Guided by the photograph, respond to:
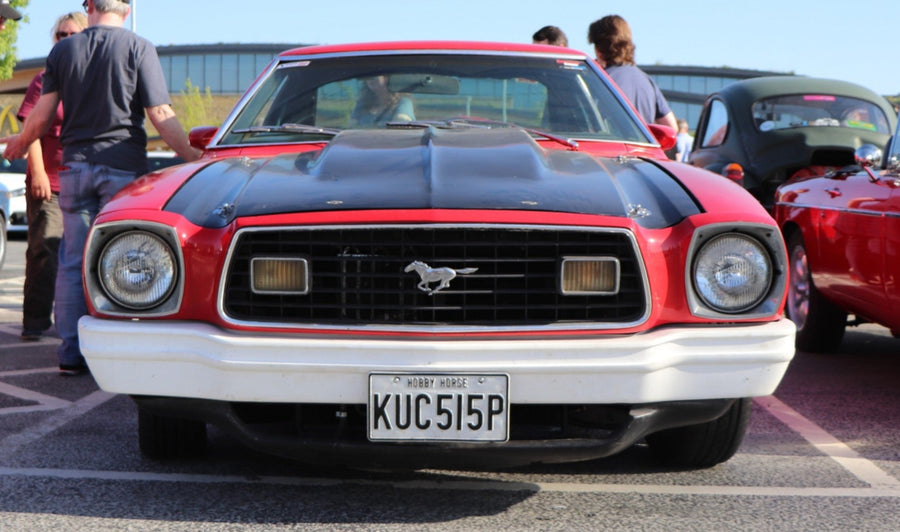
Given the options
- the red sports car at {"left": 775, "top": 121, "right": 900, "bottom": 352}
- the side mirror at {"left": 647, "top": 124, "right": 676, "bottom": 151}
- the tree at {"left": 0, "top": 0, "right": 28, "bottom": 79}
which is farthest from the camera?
the tree at {"left": 0, "top": 0, "right": 28, "bottom": 79}

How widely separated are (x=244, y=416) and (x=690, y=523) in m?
1.34

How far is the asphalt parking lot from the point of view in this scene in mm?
3371

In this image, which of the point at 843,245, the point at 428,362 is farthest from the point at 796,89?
the point at 428,362

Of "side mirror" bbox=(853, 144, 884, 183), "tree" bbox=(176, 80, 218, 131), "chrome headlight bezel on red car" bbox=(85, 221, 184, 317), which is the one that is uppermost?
"side mirror" bbox=(853, 144, 884, 183)

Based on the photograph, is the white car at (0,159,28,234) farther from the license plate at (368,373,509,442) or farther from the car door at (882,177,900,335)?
the license plate at (368,373,509,442)

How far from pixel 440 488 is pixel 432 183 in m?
1.00

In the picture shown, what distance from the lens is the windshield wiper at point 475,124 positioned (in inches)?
174

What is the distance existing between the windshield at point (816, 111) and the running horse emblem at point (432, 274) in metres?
7.04

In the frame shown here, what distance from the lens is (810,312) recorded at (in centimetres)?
660

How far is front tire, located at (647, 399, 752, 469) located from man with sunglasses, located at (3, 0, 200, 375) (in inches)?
111

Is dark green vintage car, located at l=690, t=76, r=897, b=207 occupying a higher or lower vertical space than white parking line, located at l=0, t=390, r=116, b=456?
higher

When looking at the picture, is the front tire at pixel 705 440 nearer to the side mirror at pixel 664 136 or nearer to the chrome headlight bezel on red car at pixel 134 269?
the side mirror at pixel 664 136

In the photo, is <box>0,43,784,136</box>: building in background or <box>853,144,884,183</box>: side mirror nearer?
<box>853,144,884,183</box>: side mirror

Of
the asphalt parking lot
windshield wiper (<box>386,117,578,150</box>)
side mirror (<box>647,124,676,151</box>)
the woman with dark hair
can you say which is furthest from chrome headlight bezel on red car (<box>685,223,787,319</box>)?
the woman with dark hair
